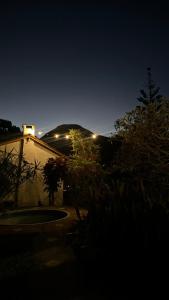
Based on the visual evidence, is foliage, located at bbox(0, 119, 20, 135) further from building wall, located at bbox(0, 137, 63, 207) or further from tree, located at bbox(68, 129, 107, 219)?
tree, located at bbox(68, 129, 107, 219)

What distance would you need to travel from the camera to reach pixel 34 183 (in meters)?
15.3

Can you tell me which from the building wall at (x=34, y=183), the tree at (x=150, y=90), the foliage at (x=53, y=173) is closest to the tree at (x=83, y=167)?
the foliage at (x=53, y=173)

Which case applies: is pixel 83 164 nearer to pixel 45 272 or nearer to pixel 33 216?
pixel 33 216

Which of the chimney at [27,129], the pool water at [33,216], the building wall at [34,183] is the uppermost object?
the chimney at [27,129]

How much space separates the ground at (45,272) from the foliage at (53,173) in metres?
6.01

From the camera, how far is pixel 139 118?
7777 millimetres

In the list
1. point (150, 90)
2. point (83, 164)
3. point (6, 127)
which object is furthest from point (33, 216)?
point (150, 90)

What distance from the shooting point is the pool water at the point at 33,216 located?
1226cm

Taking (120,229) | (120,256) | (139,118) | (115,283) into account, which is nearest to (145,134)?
(139,118)

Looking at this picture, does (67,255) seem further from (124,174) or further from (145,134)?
(124,174)

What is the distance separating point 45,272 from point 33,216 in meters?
8.15

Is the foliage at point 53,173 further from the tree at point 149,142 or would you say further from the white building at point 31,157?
the tree at point 149,142

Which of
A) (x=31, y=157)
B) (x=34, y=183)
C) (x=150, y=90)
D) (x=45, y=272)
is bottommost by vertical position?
(x=45, y=272)

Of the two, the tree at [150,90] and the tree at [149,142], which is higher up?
the tree at [150,90]
